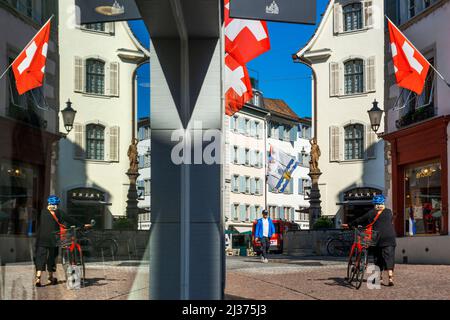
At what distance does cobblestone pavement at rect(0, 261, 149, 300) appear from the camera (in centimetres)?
336

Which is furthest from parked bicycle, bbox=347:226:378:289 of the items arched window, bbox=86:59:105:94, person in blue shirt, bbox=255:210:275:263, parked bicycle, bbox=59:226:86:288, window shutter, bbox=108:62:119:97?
arched window, bbox=86:59:105:94

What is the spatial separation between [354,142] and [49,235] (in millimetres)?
7667

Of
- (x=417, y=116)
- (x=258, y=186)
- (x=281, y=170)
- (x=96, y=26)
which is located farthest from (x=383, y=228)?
(x=96, y=26)

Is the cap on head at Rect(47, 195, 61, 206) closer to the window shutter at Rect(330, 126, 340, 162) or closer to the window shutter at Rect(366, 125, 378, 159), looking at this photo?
the window shutter at Rect(330, 126, 340, 162)

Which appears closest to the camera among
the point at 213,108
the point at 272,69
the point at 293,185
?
the point at 213,108

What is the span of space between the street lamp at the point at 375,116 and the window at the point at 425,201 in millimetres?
3863

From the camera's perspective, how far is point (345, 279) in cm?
1014

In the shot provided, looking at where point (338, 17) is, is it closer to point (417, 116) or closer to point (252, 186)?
point (252, 186)

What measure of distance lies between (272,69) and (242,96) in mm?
636

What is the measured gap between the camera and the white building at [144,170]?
4291 millimetres

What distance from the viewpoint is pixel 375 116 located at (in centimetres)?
966

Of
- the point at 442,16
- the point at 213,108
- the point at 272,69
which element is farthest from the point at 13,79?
the point at 442,16

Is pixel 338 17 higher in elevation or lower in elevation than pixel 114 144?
higher

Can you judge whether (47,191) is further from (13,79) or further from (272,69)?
(272,69)
